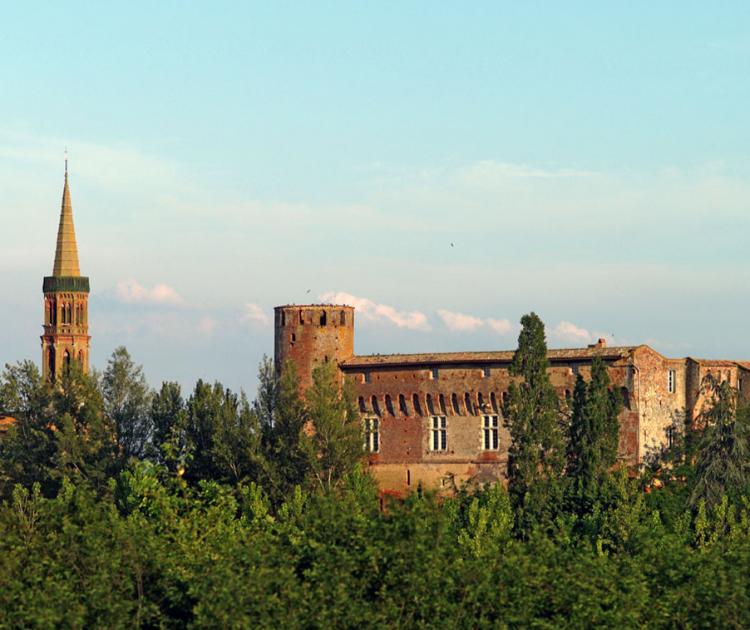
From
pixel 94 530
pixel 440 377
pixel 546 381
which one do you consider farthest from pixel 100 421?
pixel 94 530

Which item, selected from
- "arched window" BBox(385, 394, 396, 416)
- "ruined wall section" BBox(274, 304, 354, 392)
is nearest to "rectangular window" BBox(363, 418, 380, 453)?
"arched window" BBox(385, 394, 396, 416)

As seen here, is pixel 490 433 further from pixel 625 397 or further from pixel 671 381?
pixel 671 381

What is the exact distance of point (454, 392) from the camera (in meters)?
66.6

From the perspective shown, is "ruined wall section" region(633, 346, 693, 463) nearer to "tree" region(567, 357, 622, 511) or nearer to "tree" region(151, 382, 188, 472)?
"tree" region(567, 357, 622, 511)

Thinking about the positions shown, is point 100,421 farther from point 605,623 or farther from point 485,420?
point 605,623

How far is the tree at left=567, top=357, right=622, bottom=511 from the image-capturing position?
61.9 metres

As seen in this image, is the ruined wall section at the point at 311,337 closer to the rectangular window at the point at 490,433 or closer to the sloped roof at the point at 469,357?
the sloped roof at the point at 469,357

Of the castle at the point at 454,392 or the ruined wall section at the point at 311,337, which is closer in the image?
the castle at the point at 454,392

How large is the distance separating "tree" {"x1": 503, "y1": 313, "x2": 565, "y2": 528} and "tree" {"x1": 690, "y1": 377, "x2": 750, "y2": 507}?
5067mm

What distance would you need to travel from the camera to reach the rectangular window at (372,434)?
222 feet

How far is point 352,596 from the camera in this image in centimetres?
3925

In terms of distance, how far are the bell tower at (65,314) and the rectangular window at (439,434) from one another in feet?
143

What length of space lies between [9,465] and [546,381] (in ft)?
70.6

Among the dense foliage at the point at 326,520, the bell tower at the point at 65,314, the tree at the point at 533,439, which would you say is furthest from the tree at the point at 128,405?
the bell tower at the point at 65,314
